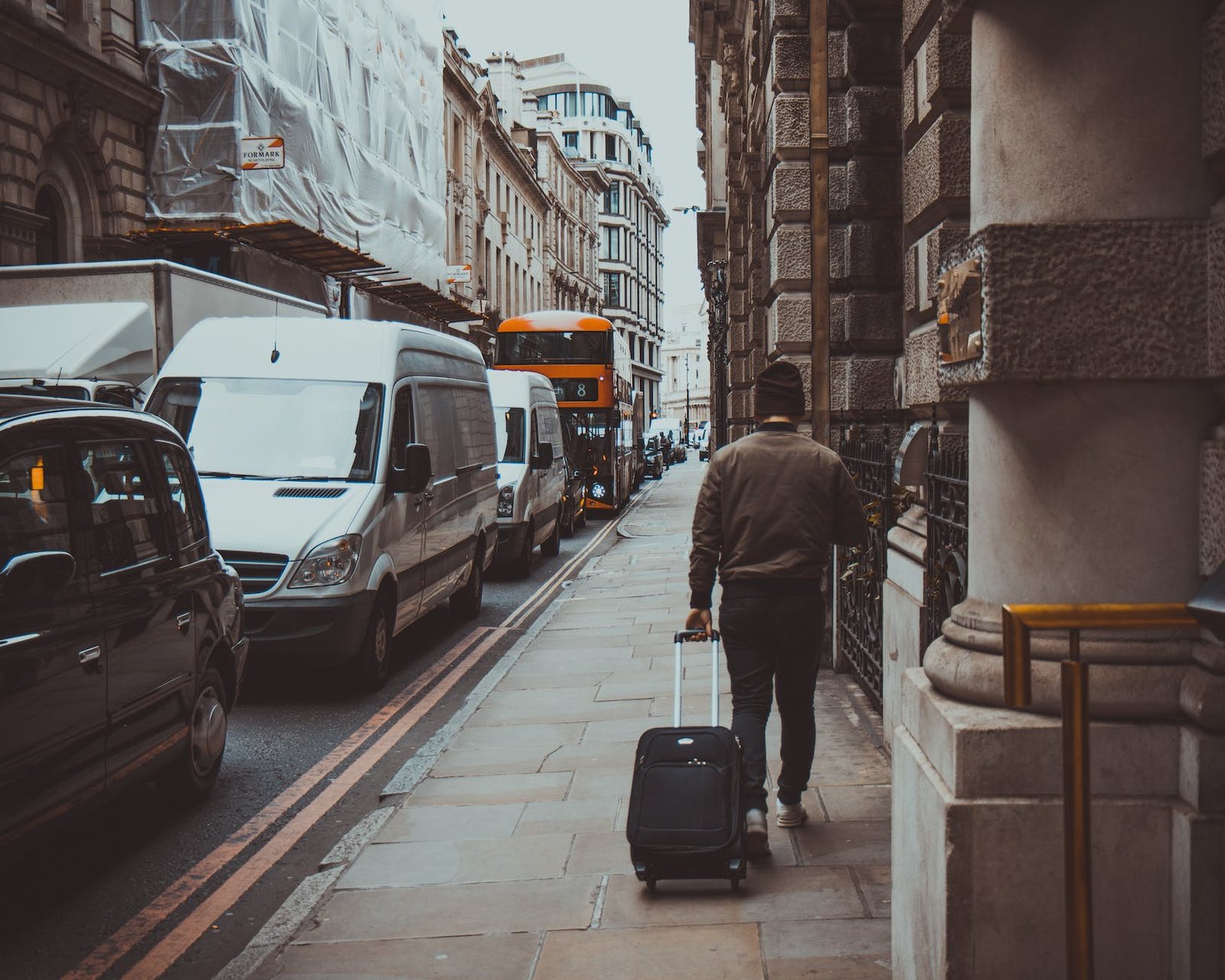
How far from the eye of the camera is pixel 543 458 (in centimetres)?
1614

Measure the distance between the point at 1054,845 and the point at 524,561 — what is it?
44.4 ft

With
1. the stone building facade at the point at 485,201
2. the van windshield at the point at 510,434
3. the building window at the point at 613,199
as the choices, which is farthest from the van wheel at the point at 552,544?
the building window at the point at 613,199

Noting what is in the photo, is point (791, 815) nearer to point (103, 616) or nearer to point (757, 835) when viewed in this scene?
point (757, 835)

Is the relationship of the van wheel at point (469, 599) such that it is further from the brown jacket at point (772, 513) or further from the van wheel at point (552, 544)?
the brown jacket at point (772, 513)

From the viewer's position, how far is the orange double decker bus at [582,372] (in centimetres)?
2720

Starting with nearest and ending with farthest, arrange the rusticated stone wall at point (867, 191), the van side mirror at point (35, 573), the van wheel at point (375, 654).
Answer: the van side mirror at point (35, 573), the van wheel at point (375, 654), the rusticated stone wall at point (867, 191)

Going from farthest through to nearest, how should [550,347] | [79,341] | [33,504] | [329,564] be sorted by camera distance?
[550,347], [79,341], [329,564], [33,504]

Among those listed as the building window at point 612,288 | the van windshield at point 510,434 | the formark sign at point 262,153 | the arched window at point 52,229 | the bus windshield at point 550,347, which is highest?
the building window at point 612,288

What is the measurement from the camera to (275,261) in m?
23.0

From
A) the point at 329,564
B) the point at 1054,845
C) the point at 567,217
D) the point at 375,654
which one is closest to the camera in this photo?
the point at 1054,845

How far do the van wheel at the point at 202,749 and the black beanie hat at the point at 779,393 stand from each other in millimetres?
2905

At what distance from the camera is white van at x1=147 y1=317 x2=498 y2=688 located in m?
8.39

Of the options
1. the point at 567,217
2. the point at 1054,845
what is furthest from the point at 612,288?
the point at 1054,845

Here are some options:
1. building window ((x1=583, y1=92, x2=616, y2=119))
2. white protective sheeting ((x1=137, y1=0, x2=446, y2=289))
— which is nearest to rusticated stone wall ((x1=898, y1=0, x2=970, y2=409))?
white protective sheeting ((x1=137, y1=0, x2=446, y2=289))
